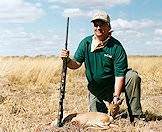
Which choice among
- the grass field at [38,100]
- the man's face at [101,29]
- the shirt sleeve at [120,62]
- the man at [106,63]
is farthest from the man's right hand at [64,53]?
the grass field at [38,100]

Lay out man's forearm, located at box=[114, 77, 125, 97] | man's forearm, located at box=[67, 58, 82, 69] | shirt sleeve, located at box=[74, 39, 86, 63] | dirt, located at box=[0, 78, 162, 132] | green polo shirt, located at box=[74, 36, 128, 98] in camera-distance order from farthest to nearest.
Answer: shirt sleeve, located at box=[74, 39, 86, 63]
man's forearm, located at box=[67, 58, 82, 69]
green polo shirt, located at box=[74, 36, 128, 98]
man's forearm, located at box=[114, 77, 125, 97]
dirt, located at box=[0, 78, 162, 132]

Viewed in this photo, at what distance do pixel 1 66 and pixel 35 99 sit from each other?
18.7ft

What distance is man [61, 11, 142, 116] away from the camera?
6562 mm

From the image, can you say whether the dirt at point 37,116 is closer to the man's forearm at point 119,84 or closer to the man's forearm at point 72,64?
the man's forearm at point 119,84

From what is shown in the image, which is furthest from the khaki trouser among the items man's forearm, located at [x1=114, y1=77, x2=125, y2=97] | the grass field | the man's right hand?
the man's right hand

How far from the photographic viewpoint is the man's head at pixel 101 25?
6.51 meters

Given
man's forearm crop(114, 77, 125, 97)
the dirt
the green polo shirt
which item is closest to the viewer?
the dirt

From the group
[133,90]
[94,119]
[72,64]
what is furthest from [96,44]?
[94,119]

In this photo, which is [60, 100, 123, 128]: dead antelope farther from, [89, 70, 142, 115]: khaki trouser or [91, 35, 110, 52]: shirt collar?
[91, 35, 110, 52]: shirt collar

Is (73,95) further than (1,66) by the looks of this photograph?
No

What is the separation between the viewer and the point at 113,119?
629 cm

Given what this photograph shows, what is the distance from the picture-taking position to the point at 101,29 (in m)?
6.60

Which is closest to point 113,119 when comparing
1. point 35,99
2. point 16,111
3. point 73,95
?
point 16,111

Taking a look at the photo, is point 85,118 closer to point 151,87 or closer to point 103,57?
point 103,57
